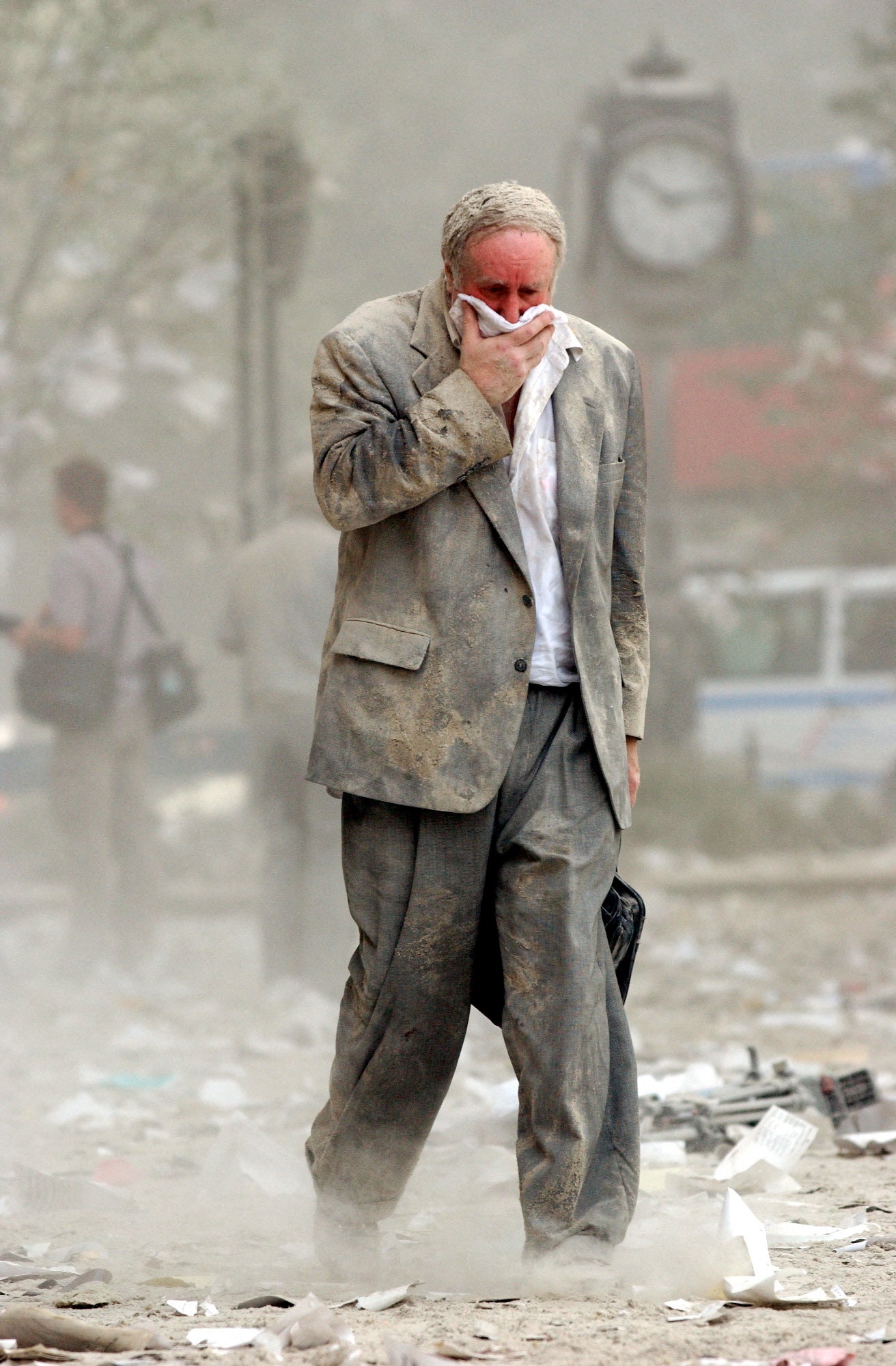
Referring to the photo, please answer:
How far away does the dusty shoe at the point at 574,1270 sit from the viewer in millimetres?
2924

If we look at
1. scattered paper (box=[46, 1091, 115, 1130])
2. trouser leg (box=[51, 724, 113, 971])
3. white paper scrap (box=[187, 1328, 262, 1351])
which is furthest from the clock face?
white paper scrap (box=[187, 1328, 262, 1351])

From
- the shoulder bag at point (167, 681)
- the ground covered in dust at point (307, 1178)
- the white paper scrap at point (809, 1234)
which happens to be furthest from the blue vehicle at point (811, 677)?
the white paper scrap at point (809, 1234)

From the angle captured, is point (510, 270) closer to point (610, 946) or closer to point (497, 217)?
point (497, 217)

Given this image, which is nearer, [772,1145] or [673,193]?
[772,1145]

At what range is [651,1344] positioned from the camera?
8.48ft

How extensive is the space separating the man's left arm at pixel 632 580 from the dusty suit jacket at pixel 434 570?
0.32 ft

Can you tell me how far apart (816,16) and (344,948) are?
1415 centimetres

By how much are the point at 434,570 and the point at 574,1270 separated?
115 cm

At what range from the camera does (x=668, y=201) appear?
966 centimetres

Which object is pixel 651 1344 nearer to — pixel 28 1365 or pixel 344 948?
pixel 28 1365

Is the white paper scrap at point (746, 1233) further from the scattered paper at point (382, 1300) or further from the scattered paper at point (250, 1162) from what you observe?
the scattered paper at point (250, 1162)

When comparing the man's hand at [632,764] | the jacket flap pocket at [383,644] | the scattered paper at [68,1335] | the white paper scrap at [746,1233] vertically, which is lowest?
the scattered paper at [68,1335]

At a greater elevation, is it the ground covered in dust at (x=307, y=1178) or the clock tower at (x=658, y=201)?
the clock tower at (x=658, y=201)

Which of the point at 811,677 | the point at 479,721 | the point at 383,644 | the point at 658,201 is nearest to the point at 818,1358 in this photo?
the point at 479,721
